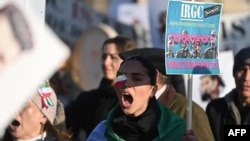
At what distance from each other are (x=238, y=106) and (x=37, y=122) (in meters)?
1.58

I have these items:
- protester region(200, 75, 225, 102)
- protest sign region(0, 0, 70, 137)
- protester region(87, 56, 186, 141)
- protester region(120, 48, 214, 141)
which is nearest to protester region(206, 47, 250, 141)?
protester region(120, 48, 214, 141)

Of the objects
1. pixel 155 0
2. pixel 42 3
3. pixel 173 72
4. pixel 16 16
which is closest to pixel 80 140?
pixel 173 72

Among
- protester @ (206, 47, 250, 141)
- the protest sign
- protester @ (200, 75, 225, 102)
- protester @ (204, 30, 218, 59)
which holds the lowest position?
protester @ (200, 75, 225, 102)

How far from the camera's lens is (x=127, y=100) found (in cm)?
305

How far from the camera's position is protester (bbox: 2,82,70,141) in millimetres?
3102

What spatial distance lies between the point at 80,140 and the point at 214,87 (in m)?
1.80

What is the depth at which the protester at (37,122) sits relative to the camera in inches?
122

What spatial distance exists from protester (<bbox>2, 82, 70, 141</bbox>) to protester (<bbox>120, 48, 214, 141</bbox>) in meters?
0.63

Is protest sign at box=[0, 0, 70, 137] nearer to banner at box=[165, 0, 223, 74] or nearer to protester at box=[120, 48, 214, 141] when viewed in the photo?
banner at box=[165, 0, 223, 74]

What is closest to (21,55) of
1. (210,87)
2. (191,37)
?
(191,37)

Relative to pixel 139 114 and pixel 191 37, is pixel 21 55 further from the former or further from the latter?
pixel 191 37

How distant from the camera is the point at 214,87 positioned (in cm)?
620

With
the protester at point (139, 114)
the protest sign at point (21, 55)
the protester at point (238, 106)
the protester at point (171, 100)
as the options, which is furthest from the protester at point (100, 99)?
the protest sign at point (21, 55)

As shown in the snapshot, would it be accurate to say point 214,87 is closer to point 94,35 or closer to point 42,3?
point 94,35
